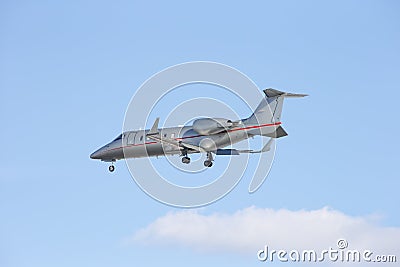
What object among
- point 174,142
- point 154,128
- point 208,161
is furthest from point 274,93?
point 154,128

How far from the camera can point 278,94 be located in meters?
61.4

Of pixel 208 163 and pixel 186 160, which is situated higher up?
pixel 186 160

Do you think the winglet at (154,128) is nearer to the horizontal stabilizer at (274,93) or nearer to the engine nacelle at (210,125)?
the engine nacelle at (210,125)

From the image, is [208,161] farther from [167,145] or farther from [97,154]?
[97,154]

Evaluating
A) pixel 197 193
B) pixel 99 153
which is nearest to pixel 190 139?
pixel 197 193

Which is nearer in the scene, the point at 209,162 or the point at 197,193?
the point at 197,193

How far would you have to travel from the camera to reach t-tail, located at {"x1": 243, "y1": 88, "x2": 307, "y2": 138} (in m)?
61.0

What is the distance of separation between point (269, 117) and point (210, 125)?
15.2 ft

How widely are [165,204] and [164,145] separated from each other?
837 cm

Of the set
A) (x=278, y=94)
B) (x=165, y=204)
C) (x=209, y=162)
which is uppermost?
(x=278, y=94)

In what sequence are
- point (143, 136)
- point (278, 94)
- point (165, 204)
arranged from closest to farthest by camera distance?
point (165, 204) → point (278, 94) → point (143, 136)

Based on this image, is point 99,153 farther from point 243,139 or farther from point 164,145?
point 243,139

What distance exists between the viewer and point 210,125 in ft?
199

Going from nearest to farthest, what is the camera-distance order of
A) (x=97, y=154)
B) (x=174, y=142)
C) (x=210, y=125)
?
1. (x=210, y=125)
2. (x=174, y=142)
3. (x=97, y=154)
